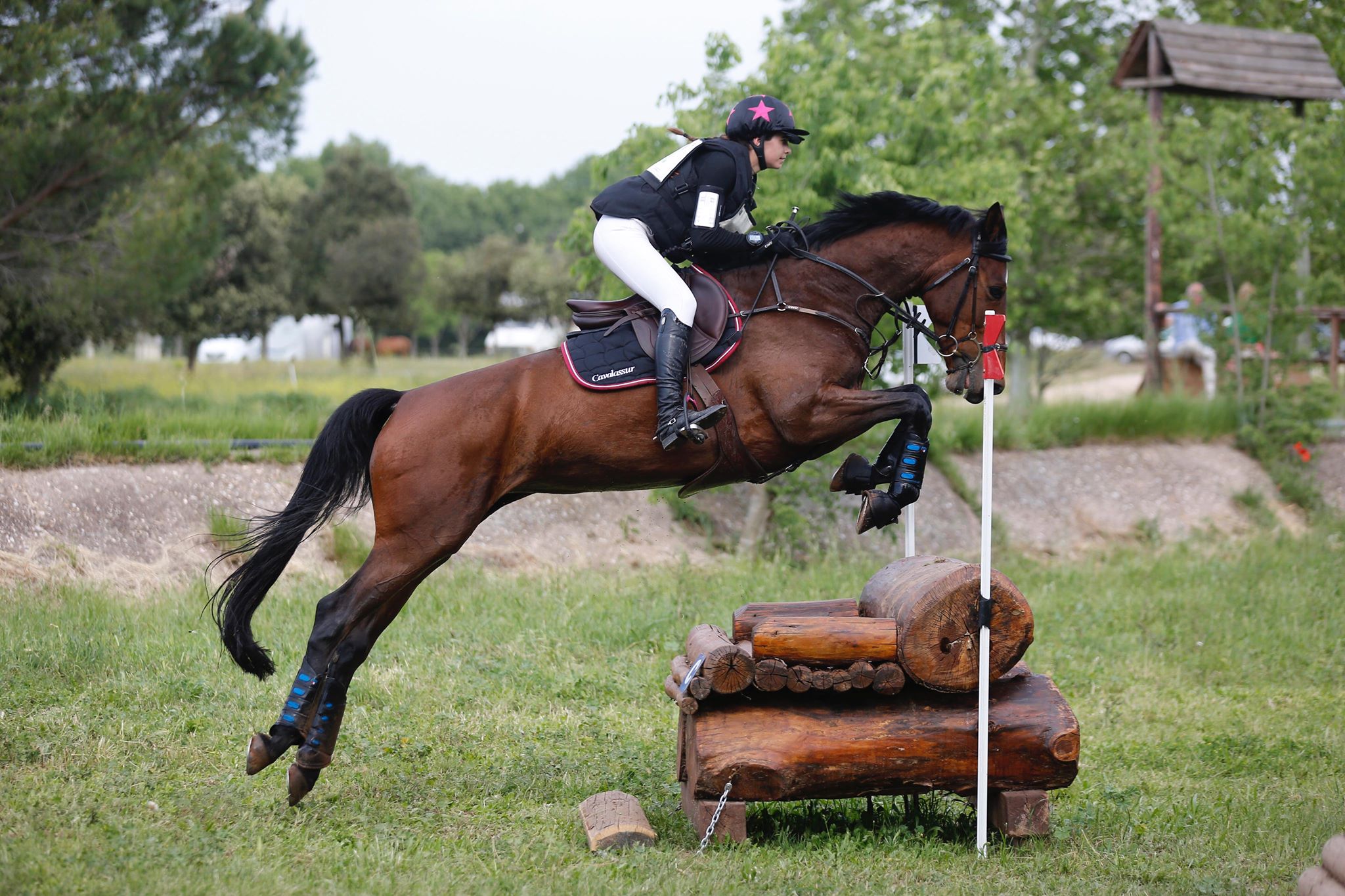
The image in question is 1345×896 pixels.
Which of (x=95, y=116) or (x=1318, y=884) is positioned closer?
(x=1318, y=884)

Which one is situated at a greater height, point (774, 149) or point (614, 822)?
point (774, 149)

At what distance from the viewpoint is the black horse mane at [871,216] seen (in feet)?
18.3

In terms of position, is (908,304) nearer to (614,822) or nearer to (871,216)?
(871,216)

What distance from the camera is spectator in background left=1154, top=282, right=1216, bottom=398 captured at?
1508 cm

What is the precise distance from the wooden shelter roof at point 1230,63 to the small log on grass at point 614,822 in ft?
52.0

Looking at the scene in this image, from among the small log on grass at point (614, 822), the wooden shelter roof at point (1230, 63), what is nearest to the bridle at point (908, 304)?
the small log on grass at point (614, 822)

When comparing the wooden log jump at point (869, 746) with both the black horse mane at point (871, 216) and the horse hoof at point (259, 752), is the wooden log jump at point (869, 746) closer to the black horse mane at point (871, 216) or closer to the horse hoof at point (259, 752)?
the horse hoof at point (259, 752)

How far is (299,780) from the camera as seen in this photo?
5.08m

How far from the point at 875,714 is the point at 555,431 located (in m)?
1.87

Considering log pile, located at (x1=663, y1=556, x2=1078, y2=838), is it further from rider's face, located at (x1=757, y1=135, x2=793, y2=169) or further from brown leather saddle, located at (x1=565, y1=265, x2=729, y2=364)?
rider's face, located at (x1=757, y1=135, x2=793, y2=169)

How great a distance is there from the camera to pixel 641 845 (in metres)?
4.64

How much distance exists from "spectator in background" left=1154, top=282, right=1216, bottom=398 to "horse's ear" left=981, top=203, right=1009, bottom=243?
10.8 metres

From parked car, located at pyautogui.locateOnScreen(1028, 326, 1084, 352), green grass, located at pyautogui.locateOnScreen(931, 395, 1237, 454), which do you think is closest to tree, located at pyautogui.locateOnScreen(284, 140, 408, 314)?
parked car, located at pyautogui.locateOnScreen(1028, 326, 1084, 352)

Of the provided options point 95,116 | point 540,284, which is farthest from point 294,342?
point 95,116
